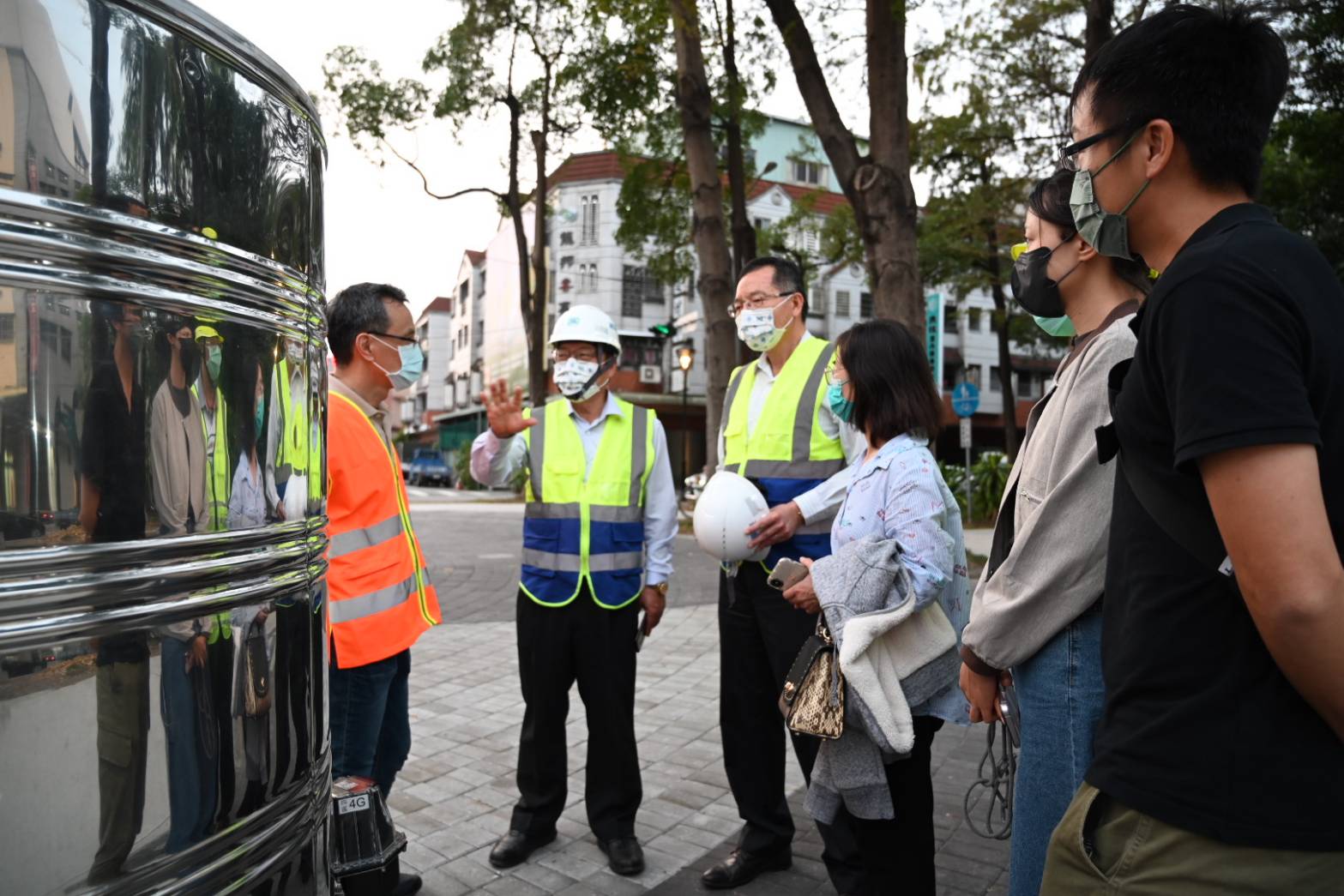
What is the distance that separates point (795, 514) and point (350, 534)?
57.9 inches

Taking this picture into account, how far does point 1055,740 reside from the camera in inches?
72.1

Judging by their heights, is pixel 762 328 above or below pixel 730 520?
above

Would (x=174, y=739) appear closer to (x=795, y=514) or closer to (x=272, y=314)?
(x=272, y=314)

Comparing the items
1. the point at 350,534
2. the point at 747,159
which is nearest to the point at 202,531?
the point at 350,534

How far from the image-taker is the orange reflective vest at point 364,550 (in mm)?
2809

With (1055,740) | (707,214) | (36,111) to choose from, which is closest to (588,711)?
(1055,740)

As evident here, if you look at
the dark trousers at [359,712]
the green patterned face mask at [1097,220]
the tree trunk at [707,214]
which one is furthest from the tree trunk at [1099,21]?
the dark trousers at [359,712]

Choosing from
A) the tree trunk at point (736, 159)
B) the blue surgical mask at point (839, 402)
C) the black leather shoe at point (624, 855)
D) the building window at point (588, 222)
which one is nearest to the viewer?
the blue surgical mask at point (839, 402)

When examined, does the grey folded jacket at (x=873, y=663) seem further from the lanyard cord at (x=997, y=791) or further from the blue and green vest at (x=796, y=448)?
the blue and green vest at (x=796, y=448)

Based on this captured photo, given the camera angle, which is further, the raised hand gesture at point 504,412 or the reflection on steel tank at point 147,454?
the raised hand gesture at point 504,412

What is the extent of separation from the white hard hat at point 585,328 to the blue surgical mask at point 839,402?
923 millimetres

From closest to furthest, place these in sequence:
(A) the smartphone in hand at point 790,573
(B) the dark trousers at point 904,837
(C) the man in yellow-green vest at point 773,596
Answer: (B) the dark trousers at point 904,837 < (A) the smartphone in hand at point 790,573 < (C) the man in yellow-green vest at point 773,596

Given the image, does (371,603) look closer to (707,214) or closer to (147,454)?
(147,454)

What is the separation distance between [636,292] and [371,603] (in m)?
35.6
